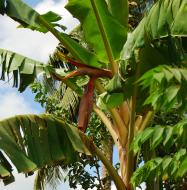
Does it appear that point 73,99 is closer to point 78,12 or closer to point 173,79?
point 78,12

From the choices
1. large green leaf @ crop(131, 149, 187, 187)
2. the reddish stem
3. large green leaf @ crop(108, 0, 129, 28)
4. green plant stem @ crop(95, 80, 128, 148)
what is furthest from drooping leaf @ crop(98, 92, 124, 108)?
large green leaf @ crop(131, 149, 187, 187)

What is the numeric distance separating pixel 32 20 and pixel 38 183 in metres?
4.94

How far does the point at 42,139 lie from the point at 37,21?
52.0 inches

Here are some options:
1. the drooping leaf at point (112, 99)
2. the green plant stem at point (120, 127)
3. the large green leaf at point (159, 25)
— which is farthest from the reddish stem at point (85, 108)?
the large green leaf at point (159, 25)

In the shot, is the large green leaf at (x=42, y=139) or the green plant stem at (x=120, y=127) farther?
the green plant stem at (x=120, y=127)

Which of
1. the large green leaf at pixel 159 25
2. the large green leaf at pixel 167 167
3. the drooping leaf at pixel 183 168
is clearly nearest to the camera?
the drooping leaf at pixel 183 168

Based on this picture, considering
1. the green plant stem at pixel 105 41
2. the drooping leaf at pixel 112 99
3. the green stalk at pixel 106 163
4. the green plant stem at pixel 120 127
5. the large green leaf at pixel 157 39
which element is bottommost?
the green stalk at pixel 106 163

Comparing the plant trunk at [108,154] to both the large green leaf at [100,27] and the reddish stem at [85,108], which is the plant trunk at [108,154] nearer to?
the reddish stem at [85,108]

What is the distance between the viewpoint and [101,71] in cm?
554

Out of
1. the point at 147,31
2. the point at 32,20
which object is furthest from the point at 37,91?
the point at 147,31

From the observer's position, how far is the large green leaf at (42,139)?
199 inches

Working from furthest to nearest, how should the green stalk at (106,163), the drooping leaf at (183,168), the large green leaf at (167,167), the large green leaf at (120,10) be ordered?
the large green leaf at (120,10)
the green stalk at (106,163)
the large green leaf at (167,167)
the drooping leaf at (183,168)

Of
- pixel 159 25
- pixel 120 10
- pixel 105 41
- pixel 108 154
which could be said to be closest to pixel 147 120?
pixel 105 41

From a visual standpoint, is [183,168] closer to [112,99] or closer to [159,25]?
[159,25]
